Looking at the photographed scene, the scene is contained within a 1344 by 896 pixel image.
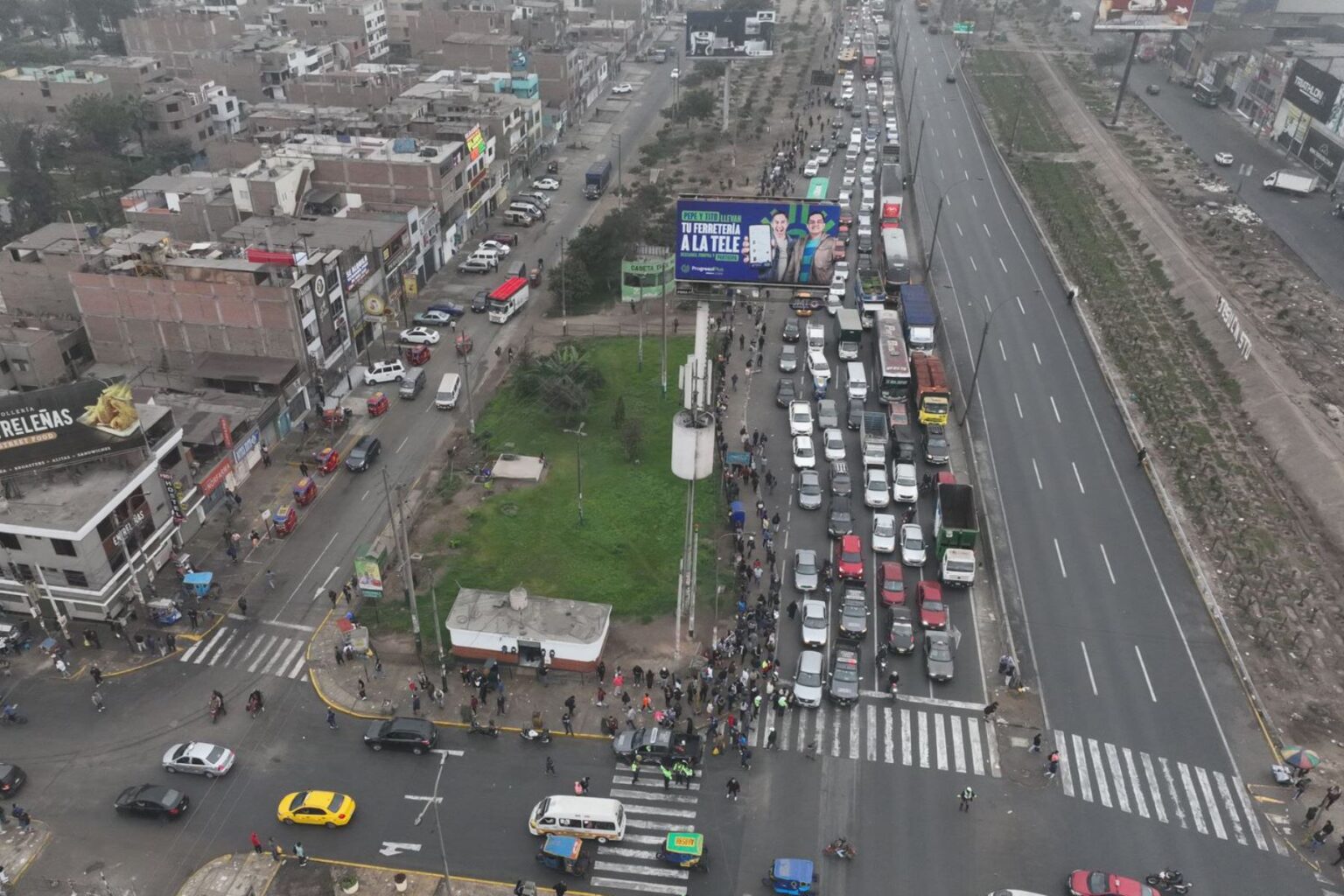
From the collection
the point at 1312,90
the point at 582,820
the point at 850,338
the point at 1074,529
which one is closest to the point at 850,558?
the point at 1074,529

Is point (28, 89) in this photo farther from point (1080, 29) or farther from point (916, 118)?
point (1080, 29)

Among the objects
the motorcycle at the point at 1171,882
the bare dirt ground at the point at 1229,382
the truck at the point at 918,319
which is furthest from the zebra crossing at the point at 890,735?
the truck at the point at 918,319

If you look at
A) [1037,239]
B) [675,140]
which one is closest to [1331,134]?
[1037,239]

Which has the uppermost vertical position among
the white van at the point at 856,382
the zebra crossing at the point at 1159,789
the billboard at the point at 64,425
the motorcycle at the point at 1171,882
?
the billboard at the point at 64,425

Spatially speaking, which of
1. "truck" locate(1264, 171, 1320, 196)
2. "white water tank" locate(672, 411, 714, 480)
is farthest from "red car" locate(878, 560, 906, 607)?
"truck" locate(1264, 171, 1320, 196)

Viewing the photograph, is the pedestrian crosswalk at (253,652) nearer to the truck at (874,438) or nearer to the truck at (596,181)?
the truck at (874,438)

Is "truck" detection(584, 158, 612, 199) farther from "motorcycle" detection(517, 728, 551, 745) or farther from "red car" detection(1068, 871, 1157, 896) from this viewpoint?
"red car" detection(1068, 871, 1157, 896)

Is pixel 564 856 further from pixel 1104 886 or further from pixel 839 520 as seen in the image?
pixel 839 520
